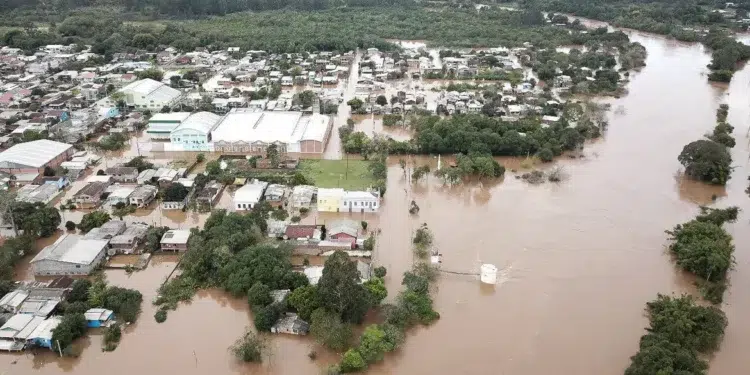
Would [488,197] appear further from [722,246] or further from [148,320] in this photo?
[148,320]

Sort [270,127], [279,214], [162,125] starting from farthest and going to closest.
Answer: [162,125] < [270,127] < [279,214]

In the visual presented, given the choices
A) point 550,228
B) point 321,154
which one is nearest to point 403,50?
point 321,154

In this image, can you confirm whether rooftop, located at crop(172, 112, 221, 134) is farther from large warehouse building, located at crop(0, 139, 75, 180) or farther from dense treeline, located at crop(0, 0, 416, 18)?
dense treeline, located at crop(0, 0, 416, 18)

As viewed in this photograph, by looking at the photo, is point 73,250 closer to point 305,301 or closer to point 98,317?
point 98,317

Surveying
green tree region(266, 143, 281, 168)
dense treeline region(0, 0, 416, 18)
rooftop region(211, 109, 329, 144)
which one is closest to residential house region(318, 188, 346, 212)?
green tree region(266, 143, 281, 168)

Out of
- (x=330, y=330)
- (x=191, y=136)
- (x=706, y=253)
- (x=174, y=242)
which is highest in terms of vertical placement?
(x=191, y=136)

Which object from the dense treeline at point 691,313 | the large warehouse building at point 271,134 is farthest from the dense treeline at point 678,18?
Result: the large warehouse building at point 271,134

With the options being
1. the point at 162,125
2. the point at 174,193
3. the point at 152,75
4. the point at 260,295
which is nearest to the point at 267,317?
the point at 260,295
